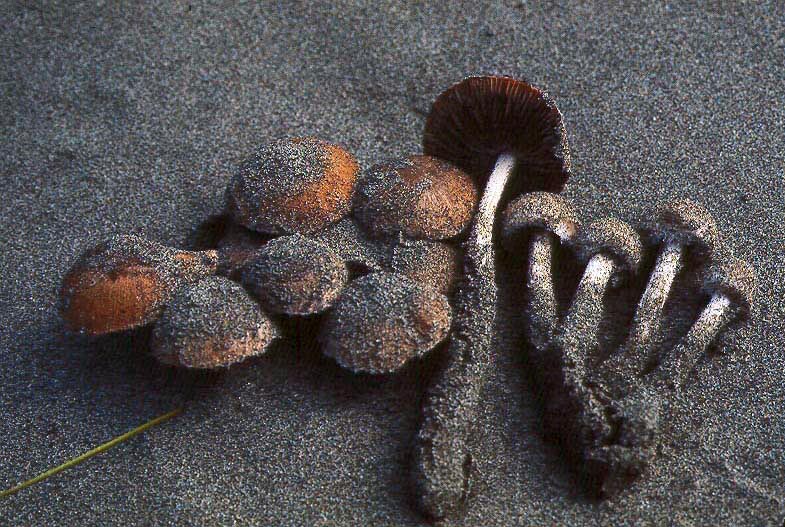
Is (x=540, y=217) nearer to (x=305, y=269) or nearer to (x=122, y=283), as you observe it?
(x=305, y=269)

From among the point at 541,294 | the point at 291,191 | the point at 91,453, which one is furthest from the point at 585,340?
the point at 91,453

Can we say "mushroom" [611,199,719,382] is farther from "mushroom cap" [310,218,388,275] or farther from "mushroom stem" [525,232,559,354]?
"mushroom cap" [310,218,388,275]

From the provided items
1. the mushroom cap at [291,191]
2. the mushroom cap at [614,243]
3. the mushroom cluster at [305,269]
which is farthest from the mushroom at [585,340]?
the mushroom cap at [291,191]

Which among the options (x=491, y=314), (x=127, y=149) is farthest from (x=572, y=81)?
(x=127, y=149)

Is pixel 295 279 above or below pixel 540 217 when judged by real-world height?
below

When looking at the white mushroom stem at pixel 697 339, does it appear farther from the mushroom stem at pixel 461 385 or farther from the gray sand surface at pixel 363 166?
the mushroom stem at pixel 461 385

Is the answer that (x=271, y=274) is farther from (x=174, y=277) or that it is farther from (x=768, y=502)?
(x=768, y=502)

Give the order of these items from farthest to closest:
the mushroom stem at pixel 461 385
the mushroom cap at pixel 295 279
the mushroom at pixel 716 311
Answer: the mushroom at pixel 716 311 → the mushroom cap at pixel 295 279 → the mushroom stem at pixel 461 385
